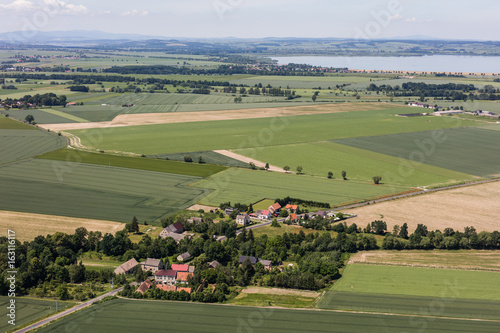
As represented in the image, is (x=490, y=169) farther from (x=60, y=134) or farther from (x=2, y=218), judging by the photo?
(x=60, y=134)

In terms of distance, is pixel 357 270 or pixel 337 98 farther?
pixel 337 98

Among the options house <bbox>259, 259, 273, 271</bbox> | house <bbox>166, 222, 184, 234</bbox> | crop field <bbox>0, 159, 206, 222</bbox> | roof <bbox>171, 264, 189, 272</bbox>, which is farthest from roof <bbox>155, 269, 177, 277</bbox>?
crop field <bbox>0, 159, 206, 222</bbox>

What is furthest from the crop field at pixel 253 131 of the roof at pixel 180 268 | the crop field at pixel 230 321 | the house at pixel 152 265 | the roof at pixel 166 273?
the crop field at pixel 230 321

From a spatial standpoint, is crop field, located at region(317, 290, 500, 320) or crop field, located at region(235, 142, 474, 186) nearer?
crop field, located at region(317, 290, 500, 320)

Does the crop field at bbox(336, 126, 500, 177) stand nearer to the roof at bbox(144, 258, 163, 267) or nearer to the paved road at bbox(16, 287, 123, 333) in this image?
the roof at bbox(144, 258, 163, 267)

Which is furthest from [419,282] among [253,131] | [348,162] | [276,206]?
[253,131]

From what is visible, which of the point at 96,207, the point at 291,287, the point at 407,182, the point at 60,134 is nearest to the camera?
the point at 291,287

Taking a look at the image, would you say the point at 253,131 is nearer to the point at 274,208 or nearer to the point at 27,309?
the point at 274,208

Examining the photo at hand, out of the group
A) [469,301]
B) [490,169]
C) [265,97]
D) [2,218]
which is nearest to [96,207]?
[2,218]
